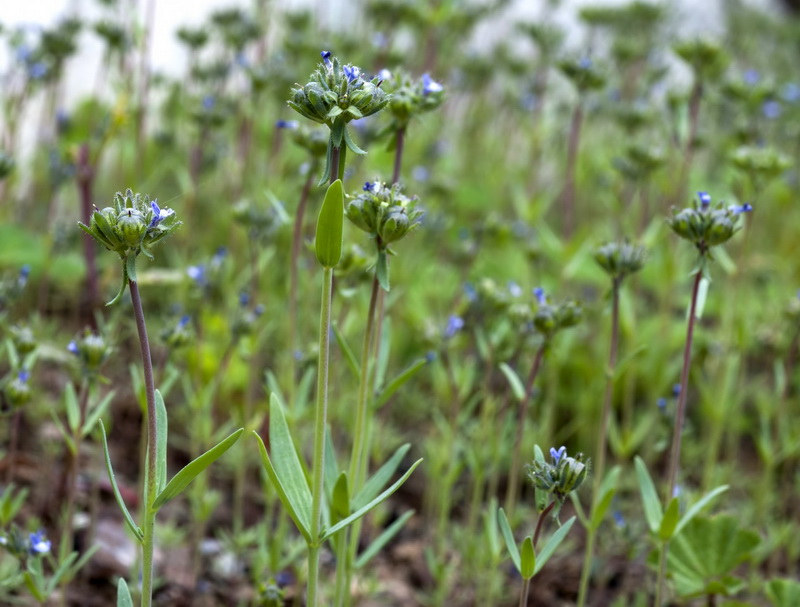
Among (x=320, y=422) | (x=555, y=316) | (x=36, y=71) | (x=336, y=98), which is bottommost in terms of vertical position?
(x=320, y=422)

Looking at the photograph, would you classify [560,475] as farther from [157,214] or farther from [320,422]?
[157,214]

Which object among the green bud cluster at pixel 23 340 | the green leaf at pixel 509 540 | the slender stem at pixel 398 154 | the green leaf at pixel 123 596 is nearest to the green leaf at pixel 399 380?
the green leaf at pixel 509 540

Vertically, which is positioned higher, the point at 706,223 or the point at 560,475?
the point at 706,223

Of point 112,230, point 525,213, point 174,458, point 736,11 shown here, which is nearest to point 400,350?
point 525,213

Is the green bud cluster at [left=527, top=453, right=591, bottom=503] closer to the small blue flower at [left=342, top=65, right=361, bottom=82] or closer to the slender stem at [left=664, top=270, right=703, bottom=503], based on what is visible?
the slender stem at [left=664, top=270, right=703, bottom=503]

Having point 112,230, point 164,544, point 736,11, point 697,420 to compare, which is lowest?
point 164,544

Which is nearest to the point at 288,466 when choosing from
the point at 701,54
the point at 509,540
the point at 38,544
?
the point at 509,540

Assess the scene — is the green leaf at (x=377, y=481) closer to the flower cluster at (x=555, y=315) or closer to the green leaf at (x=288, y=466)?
the green leaf at (x=288, y=466)

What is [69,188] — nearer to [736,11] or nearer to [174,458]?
[174,458]
